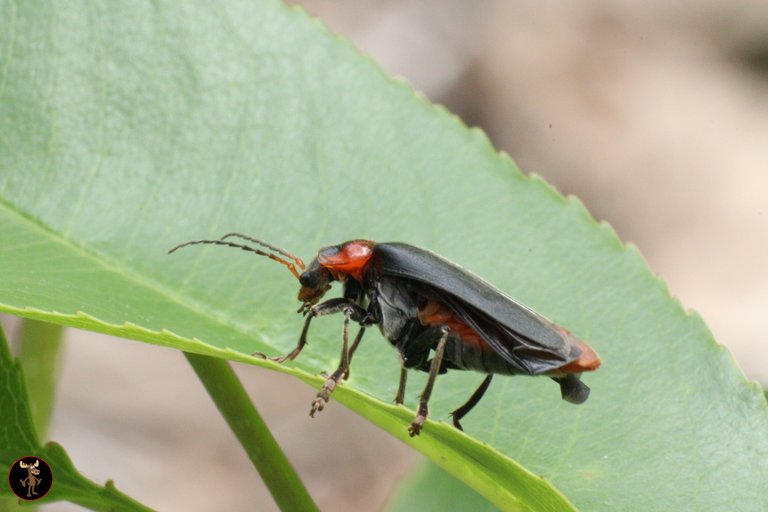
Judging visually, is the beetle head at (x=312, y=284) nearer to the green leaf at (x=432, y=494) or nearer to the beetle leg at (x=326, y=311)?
the beetle leg at (x=326, y=311)

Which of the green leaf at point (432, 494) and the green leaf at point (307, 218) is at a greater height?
the green leaf at point (307, 218)

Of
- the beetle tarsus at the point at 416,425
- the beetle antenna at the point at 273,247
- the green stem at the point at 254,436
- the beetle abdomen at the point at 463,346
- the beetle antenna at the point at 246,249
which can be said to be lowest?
the green stem at the point at 254,436

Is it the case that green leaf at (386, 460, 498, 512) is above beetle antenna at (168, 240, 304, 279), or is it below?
below

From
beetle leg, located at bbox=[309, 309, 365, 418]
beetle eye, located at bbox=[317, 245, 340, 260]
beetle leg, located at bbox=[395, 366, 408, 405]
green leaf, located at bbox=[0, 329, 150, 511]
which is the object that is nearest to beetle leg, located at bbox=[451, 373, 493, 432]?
beetle leg, located at bbox=[395, 366, 408, 405]

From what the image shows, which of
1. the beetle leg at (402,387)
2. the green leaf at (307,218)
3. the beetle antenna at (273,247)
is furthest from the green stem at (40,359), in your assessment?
the beetle leg at (402,387)

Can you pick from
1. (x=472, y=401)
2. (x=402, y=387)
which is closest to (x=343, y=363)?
(x=402, y=387)

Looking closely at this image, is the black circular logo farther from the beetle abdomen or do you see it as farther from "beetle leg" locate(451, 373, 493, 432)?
the beetle abdomen
